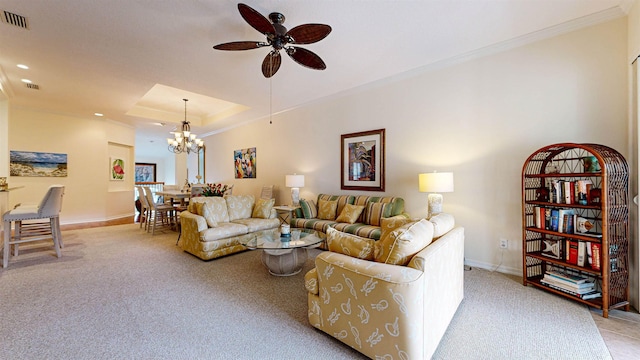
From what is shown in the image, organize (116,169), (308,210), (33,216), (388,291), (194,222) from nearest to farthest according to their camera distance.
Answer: (388,291) < (33,216) < (194,222) < (308,210) < (116,169)

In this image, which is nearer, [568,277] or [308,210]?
[568,277]

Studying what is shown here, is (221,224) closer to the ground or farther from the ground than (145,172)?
closer to the ground

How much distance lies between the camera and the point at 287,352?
1.71 metres

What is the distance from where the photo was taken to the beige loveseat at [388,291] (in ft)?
A: 4.75

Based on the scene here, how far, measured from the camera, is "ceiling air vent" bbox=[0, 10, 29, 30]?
2.47 meters

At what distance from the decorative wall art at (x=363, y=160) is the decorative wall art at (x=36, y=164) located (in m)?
6.76

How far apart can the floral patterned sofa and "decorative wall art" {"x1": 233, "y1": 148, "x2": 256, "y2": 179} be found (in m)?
2.70

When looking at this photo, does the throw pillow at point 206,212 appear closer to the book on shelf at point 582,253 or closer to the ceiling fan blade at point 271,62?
the ceiling fan blade at point 271,62

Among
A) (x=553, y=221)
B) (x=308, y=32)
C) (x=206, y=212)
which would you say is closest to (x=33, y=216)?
(x=206, y=212)

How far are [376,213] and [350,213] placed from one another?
1.35ft

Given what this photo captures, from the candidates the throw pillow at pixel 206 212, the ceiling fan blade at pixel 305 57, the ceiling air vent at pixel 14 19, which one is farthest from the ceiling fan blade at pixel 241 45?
the throw pillow at pixel 206 212

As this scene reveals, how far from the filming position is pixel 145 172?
12977 millimetres

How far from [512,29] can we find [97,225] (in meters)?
8.79

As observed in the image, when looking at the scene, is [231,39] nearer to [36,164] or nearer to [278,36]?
[278,36]
